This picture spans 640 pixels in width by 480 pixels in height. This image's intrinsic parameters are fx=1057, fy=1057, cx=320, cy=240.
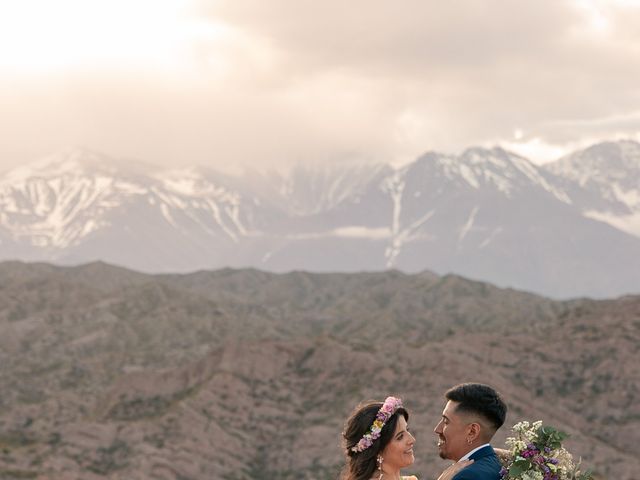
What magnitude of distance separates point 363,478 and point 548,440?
11.2 feet

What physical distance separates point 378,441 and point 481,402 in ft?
6.97

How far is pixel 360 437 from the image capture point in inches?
642

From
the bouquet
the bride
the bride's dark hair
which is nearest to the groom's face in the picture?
the bouquet

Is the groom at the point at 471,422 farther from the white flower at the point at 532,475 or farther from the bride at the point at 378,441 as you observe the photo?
the bride at the point at 378,441

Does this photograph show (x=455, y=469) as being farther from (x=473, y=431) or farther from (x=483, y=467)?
(x=473, y=431)

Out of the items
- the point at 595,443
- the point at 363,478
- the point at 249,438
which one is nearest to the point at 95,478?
the point at 249,438

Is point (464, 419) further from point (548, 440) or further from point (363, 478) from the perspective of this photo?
point (363, 478)

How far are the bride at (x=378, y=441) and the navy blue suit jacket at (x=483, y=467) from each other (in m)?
1.70

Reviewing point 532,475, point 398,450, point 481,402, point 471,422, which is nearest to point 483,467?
point 532,475

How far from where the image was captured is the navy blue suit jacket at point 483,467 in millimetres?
14078

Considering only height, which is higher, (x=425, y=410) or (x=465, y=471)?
(x=465, y=471)

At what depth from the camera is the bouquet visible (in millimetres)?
14180

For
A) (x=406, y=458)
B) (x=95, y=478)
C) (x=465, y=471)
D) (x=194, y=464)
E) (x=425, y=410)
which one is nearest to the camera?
(x=465, y=471)

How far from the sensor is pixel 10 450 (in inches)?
7259
